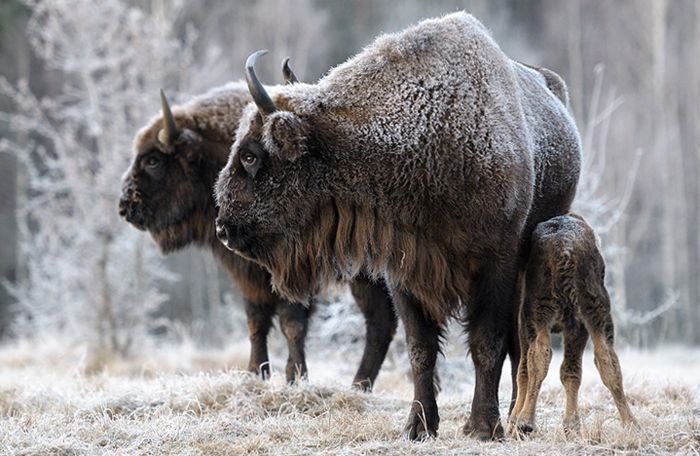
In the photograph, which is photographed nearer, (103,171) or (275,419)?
(275,419)

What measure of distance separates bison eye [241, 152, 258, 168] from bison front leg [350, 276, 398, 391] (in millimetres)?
2870

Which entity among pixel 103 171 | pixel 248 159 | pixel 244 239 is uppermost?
pixel 103 171

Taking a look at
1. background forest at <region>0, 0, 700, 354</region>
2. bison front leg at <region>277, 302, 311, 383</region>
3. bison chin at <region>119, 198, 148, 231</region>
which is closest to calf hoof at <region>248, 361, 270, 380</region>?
bison front leg at <region>277, 302, 311, 383</region>

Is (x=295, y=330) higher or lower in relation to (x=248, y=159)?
lower

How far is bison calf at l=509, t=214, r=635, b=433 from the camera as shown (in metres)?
6.24

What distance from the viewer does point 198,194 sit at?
33.0 ft

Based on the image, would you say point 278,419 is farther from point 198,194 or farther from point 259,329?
point 198,194

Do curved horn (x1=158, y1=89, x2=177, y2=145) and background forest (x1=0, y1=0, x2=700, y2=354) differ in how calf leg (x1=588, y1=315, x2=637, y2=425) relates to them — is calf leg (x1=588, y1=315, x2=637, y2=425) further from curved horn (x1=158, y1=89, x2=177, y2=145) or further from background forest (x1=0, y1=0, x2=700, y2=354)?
background forest (x1=0, y1=0, x2=700, y2=354)

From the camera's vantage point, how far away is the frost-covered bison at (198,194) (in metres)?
9.59

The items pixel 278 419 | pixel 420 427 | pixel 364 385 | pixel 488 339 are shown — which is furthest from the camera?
pixel 364 385

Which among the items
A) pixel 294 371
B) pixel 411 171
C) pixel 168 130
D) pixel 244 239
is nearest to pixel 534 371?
pixel 411 171

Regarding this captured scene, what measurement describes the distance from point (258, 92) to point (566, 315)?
245cm

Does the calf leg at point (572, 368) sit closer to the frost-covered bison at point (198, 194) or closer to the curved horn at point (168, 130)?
the frost-covered bison at point (198, 194)

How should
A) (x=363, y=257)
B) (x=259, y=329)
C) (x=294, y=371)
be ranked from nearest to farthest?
(x=363, y=257)
(x=294, y=371)
(x=259, y=329)
